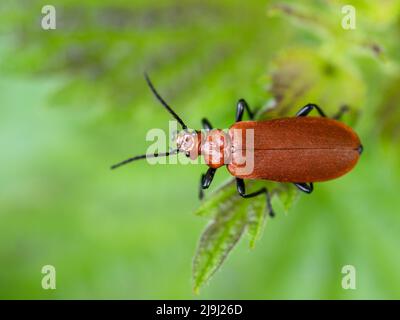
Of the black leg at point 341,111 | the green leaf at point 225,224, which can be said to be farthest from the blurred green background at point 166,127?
the green leaf at point 225,224

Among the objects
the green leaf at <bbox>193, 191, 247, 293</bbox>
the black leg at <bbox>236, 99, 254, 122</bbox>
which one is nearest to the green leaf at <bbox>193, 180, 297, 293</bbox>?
the green leaf at <bbox>193, 191, 247, 293</bbox>

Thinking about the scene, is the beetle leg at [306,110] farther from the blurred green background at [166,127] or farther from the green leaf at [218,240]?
the green leaf at [218,240]

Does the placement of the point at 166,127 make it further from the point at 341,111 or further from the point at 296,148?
the point at 341,111

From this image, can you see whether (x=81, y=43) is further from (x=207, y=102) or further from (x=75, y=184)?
(x=75, y=184)

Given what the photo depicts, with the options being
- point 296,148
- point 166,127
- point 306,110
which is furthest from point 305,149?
point 166,127

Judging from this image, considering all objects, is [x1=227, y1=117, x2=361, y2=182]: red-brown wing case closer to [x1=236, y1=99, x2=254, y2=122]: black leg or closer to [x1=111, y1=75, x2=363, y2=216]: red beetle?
[x1=111, y1=75, x2=363, y2=216]: red beetle
